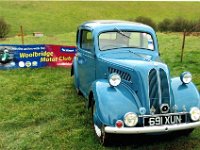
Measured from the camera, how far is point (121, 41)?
307 inches

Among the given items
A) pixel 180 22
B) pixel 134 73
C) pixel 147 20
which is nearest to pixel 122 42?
pixel 134 73

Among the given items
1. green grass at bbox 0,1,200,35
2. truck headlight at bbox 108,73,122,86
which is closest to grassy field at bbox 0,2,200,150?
truck headlight at bbox 108,73,122,86

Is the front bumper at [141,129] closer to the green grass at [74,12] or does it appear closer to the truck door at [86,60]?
the truck door at [86,60]

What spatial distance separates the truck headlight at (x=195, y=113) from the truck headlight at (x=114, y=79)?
1302 millimetres

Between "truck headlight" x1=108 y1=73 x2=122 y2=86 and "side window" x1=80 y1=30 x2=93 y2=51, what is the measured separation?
1.96m

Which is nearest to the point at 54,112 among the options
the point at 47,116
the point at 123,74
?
the point at 47,116

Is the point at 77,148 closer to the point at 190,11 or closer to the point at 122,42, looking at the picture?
the point at 122,42

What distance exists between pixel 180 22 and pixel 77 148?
1233 inches

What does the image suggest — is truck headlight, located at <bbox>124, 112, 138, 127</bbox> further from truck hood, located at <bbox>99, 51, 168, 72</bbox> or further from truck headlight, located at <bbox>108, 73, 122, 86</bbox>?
truck hood, located at <bbox>99, 51, 168, 72</bbox>

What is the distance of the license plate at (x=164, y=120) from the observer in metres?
5.79

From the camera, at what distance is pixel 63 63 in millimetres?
14234

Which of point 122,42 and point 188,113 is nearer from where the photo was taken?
point 188,113

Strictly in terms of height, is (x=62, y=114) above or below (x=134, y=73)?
below

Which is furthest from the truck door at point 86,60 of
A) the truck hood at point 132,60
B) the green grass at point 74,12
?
the green grass at point 74,12
